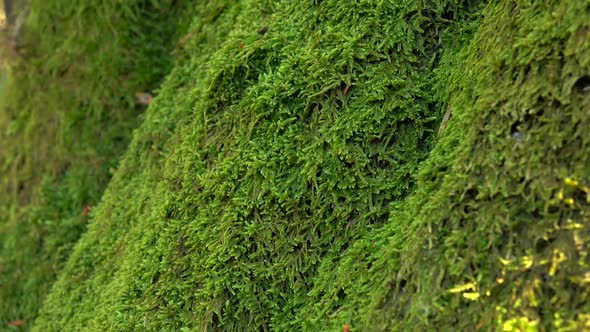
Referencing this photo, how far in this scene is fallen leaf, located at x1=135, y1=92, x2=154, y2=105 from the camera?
311cm

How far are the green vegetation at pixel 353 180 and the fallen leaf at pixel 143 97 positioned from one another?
0.37 meters

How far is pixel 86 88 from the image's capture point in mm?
3225

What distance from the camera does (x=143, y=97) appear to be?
3.12 metres

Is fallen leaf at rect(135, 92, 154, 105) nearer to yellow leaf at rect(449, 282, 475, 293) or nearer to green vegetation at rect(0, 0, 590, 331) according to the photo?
green vegetation at rect(0, 0, 590, 331)

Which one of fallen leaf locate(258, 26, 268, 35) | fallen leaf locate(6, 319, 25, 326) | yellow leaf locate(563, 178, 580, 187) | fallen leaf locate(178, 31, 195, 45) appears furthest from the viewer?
fallen leaf locate(6, 319, 25, 326)

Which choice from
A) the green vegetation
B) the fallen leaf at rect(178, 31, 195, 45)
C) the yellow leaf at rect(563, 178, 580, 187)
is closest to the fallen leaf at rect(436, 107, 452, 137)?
the green vegetation

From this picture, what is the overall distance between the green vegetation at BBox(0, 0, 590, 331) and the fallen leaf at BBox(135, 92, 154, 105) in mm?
373

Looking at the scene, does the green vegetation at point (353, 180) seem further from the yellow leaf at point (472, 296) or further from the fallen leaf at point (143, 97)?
the fallen leaf at point (143, 97)

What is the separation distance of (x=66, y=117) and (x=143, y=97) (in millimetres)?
516

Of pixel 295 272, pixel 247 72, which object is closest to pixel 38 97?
pixel 247 72

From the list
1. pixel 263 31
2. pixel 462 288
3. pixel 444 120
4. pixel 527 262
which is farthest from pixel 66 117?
pixel 527 262

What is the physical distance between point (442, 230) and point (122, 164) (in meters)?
1.81

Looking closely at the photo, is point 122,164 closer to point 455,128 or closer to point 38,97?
point 38,97

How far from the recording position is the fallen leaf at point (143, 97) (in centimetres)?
311
